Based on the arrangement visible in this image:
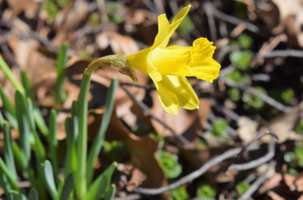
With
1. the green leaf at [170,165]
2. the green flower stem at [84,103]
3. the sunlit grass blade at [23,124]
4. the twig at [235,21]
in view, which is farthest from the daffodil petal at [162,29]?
the twig at [235,21]

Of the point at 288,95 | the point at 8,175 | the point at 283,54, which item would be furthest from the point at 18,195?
the point at 283,54

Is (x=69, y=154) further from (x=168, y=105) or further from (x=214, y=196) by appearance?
(x=214, y=196)

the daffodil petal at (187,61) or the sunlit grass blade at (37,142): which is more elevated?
the daffodil petal at (187,61)

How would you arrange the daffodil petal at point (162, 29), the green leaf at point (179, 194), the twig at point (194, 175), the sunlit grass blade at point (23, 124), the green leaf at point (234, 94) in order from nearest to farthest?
the daffodil petal at point (162, 29) → the sunlit grass blade at point (23, 124) → the twig at point (194, 175) → the green leaf at point (179, 194) → the green leaf at point (234, 94)

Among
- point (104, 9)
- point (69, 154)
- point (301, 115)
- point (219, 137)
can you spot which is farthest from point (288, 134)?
point (104, 9)

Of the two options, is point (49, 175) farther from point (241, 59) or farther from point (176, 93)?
point (241, 59)

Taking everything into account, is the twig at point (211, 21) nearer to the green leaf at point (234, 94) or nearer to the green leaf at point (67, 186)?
the green leaf at point (234, 94)
